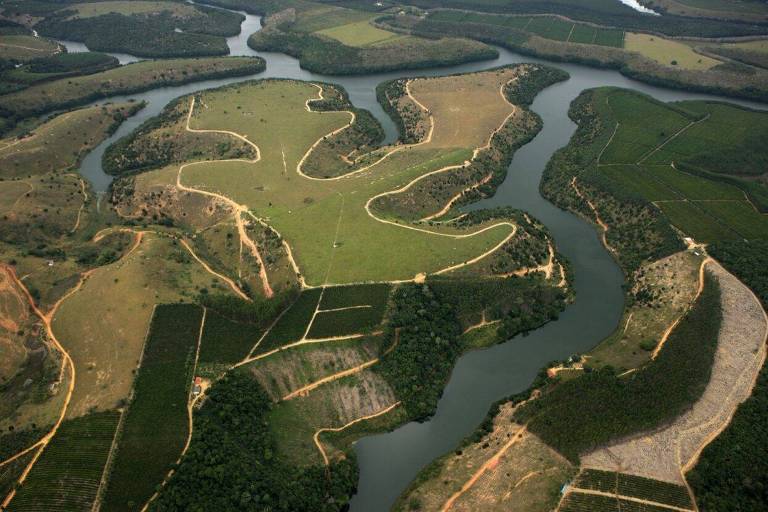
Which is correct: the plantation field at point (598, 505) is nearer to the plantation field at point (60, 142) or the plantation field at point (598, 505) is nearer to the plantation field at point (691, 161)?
the plantation field at point (691, 161)

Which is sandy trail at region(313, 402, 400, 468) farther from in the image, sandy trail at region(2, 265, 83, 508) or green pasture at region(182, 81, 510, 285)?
sandy trail at region(2, 265, 83, 508)

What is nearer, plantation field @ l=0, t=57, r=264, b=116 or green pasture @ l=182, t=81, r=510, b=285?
green pasture @ l=182, t=81, r=510, b=285

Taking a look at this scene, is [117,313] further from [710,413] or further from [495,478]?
[710,413]

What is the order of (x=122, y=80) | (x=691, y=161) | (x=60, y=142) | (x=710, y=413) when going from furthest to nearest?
(x=122, y=80) < (x=60, y=142) < (x=691, y=161) < (x=710, y=413)

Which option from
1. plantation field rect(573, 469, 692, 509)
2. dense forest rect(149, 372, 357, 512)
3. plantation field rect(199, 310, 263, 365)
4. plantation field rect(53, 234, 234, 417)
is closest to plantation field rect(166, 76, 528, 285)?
plantation field rect(199, 310, 263, 365)

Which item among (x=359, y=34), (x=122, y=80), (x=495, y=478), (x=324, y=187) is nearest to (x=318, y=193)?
(x=324, y=187)
